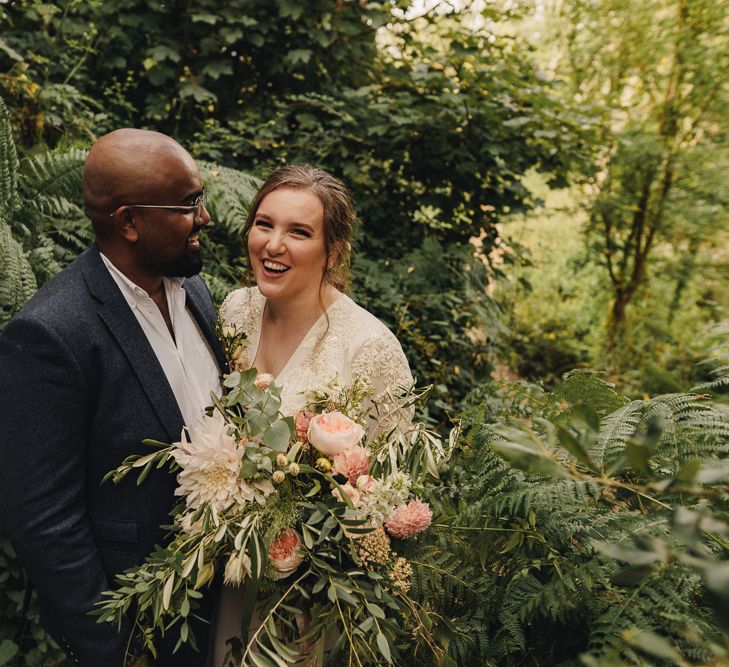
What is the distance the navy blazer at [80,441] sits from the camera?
4.81ft

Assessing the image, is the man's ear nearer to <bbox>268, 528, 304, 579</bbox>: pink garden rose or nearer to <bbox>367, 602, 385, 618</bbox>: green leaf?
<bbox>268, 528, 304, 579</bbox>: pink garden rose

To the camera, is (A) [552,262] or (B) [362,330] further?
(A) [552,262]

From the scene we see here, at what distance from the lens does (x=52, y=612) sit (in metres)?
1.62

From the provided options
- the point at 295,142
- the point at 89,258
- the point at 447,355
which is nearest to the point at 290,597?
the point at 89,258

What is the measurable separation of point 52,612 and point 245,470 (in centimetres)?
81

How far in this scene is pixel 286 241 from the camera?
6.55ft

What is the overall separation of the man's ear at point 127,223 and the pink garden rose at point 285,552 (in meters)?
0.95

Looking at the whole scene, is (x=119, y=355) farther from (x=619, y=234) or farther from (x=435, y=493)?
(x=619, y=234)

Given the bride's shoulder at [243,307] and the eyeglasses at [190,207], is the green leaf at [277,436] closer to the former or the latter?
the eyeglasses at [190,207]

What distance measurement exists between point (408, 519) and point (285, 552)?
317 millimetres

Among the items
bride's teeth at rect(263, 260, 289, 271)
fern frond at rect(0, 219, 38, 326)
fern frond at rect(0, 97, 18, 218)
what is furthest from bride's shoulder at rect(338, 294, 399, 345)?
fern frond at rect(0, 97, 18, 218)

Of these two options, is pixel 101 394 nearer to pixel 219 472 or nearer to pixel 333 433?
pixel 219 472

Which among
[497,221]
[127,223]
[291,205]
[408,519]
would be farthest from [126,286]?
[497,221]

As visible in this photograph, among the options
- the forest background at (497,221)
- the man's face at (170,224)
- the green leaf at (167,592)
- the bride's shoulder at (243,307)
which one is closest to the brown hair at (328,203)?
the bride's shoulder at (243,307)
